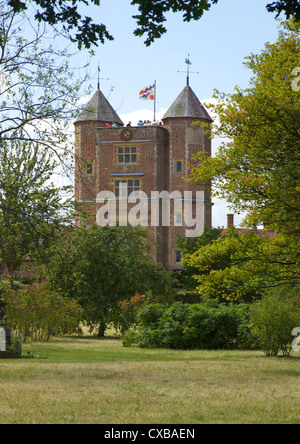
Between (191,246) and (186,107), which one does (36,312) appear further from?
(186,107)

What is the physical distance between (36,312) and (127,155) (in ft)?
105

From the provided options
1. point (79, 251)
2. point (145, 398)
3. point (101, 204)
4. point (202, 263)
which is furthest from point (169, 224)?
point (145, 398)

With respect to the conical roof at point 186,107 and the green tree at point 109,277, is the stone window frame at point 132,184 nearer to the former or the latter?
the conical roof at point 186,107

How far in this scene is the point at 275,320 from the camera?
13797 mm

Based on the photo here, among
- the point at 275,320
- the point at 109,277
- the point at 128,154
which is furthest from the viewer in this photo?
the point at 128,154

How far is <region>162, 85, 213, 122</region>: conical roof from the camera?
48.7 m

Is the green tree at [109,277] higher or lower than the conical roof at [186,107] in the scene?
lower

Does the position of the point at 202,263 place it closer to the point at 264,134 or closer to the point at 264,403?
the point at 264,134

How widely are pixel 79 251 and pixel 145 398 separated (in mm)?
14660

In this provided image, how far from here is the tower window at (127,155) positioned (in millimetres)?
49219

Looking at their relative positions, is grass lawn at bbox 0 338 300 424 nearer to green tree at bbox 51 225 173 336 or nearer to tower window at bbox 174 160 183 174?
green tree at bbox 51 225 173 336

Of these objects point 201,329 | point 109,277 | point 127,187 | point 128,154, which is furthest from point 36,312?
point 128,154

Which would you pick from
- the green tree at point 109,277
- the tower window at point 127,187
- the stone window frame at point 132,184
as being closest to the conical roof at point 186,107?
the stone window frame at point 132,184

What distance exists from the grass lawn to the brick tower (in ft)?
112
